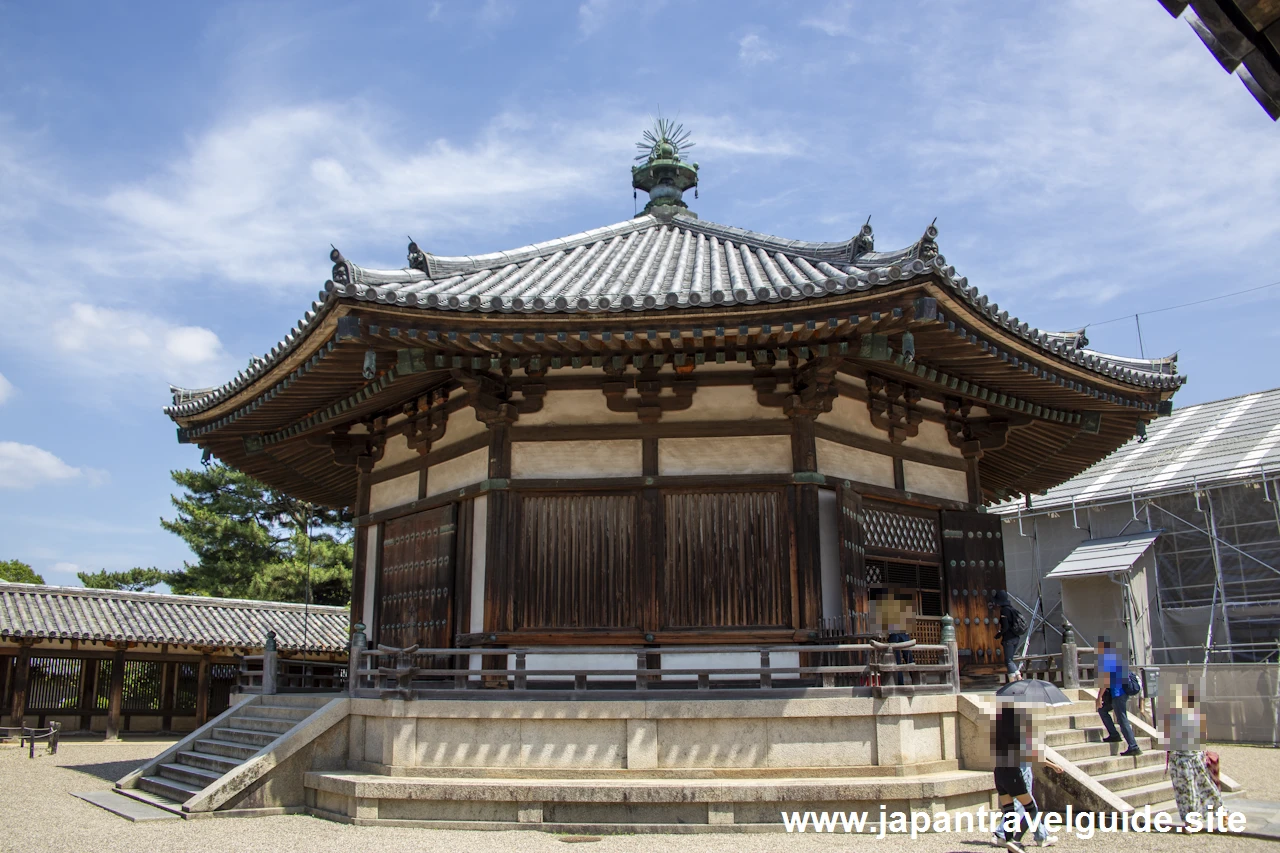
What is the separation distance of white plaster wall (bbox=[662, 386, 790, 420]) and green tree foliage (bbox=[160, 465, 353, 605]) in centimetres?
2572

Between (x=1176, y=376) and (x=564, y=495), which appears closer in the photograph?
(x=564, y=495)

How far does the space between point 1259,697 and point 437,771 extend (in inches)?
756

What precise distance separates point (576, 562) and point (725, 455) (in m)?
2.06

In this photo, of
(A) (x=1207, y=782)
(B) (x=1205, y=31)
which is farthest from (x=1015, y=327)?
(B) (x=1205, y=31)

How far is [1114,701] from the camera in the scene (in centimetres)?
1027

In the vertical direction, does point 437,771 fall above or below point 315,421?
below

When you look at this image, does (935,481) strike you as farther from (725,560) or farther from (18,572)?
(18,572)

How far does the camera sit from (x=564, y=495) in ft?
34.8

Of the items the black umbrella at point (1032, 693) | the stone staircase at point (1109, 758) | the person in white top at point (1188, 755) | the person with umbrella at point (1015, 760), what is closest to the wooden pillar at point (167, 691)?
the stone staircase at point (1109, 758)

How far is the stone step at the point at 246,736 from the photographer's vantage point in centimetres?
1056

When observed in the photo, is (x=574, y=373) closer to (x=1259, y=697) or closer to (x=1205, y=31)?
(x=1205, y=31)

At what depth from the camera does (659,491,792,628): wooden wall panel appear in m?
10.1

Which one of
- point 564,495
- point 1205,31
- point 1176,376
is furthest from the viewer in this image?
point 1176,376

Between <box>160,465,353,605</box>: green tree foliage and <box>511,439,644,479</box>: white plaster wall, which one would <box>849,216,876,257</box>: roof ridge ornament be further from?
<box>160,465,353,605</box>: green tree foliage
